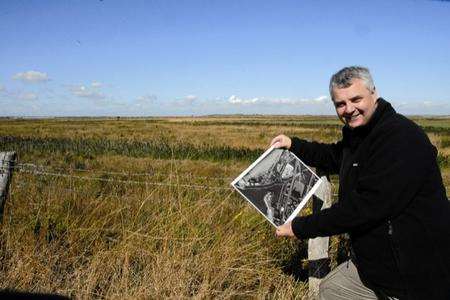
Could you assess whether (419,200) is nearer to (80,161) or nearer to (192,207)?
(192,207)

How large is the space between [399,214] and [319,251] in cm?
125

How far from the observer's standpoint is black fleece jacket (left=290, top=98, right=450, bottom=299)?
2.22m

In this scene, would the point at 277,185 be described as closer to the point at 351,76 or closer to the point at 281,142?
the point at 281,142

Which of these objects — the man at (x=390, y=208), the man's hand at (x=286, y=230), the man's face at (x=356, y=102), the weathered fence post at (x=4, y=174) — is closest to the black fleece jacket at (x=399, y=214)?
the man at (x=390, y=208)

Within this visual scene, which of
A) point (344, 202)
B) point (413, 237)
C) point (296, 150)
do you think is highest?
point (296, 150)

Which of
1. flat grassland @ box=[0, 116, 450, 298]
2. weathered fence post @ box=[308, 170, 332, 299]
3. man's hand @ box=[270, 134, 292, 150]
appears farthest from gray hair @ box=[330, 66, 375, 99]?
flat grassland @ box=[0, 116, 450, 298]

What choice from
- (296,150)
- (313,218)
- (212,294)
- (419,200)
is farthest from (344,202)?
(212,294)

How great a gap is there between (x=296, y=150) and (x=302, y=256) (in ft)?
4.47

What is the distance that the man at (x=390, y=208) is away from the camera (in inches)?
87.7

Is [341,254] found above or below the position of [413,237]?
below

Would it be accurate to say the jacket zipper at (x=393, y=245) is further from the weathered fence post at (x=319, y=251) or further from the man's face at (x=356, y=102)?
the weathered fence post at (x=319, y=251)

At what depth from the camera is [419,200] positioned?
226 centimetres

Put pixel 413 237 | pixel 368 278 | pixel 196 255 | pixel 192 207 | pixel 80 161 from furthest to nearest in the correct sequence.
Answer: pixel 80 161, pixel 192 207, pixel 196 255, pixel 368 278, pixel 413 237

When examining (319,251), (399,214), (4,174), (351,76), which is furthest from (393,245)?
(4,174)
